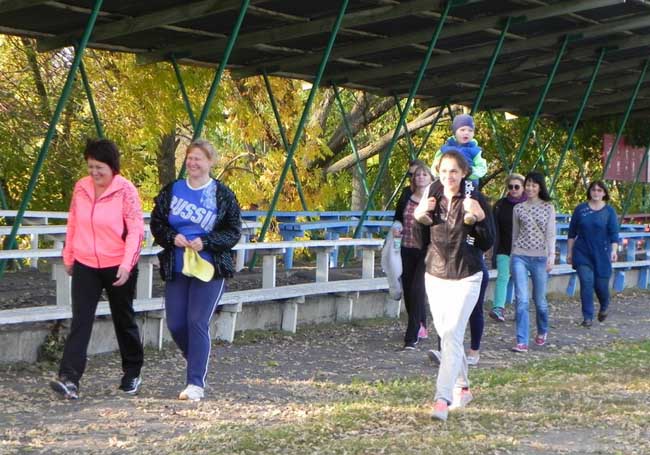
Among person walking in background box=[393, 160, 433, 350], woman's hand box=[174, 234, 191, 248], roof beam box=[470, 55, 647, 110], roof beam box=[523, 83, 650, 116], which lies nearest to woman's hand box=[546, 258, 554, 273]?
person walking in background box=[393, 160, 433, 350]

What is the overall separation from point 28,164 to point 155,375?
34.7ft

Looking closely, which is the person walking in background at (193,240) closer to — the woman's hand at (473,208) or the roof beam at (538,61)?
the woman's hand at (473,208)

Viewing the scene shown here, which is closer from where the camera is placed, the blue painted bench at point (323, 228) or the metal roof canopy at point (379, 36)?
the metal roof canopy at point (379, 36)

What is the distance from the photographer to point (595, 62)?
763 inches

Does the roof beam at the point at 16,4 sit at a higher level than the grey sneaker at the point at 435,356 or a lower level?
higher

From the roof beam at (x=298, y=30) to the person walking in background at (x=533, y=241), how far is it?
3.16m

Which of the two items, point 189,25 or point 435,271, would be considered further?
point 189,25

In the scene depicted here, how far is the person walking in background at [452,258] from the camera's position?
756cm

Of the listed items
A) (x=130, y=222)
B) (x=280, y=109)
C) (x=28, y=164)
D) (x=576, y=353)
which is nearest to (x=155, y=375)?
(x=130, y=222)

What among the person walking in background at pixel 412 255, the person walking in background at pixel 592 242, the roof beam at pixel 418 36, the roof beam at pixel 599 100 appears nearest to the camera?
the person walking in background at pixel 412 255

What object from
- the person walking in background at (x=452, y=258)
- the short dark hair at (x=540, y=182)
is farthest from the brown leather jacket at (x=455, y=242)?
the short dark hair at (x=540, y=182)

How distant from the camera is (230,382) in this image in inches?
361

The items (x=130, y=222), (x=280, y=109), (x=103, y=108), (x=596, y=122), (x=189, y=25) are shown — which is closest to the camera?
(x=130, y=222)

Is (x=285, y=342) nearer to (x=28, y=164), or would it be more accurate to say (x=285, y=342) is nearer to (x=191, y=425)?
(x=191, y=425)
